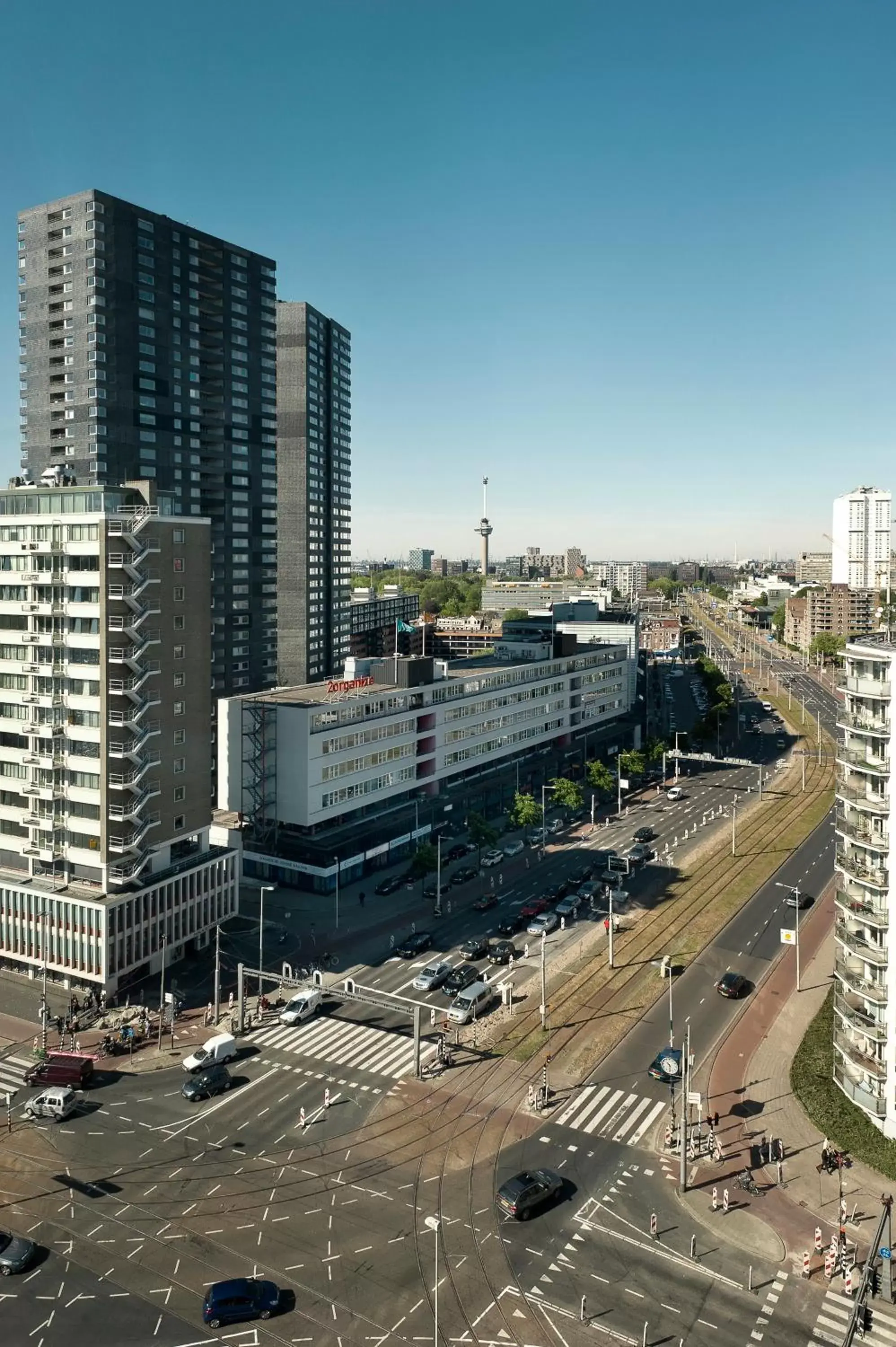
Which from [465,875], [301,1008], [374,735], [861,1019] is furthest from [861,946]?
[374,735]

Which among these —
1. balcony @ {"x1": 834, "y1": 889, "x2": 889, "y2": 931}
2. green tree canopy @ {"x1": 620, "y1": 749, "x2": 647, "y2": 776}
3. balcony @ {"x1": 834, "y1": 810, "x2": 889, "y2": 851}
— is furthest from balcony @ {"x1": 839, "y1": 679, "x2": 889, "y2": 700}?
green tree canopy @ {"x1": 620, "y1": 749, "x2": 647, "y2": 776}

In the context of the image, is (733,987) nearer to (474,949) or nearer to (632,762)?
(474,949)

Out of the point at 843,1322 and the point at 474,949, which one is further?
the point at 474,949

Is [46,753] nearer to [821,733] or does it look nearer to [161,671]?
[161,671]

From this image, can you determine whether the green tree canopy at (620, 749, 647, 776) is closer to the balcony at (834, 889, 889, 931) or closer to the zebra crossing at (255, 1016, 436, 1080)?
the zebra crossing at (255, 1016, 436, 1080)

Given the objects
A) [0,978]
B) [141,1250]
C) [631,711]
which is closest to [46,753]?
[0,978]
